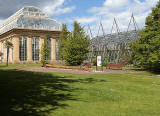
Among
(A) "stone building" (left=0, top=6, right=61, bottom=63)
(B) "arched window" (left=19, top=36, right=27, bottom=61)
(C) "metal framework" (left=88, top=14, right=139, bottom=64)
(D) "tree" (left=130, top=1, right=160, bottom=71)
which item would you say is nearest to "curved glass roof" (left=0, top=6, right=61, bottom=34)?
(A) "stone building" (left=0, top=6, right=61, bottom=63)

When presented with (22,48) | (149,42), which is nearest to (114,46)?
(149,42)

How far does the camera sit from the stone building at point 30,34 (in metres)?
52.2

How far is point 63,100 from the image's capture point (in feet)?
26.4

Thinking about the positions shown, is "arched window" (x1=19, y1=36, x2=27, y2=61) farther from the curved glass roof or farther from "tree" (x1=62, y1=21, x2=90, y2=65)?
"tree" (x1=62, y1=21, x2=90, y2=65)

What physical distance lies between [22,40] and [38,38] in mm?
4711

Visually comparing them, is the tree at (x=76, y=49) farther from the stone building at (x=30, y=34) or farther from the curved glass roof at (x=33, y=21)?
the curved glass roof at (x=33, y=21)

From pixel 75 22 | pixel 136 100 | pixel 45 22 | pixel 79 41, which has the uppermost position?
pixel 45 22

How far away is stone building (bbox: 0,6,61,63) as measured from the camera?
171 feet

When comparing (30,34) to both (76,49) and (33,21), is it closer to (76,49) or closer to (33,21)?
(33,21)

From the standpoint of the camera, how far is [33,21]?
5559 centimetres

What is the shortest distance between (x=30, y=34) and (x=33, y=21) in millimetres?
4472

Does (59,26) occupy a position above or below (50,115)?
above

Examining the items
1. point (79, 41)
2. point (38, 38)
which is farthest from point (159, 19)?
point (38, 38)

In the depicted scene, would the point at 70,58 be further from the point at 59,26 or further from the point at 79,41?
the point at 59,26
